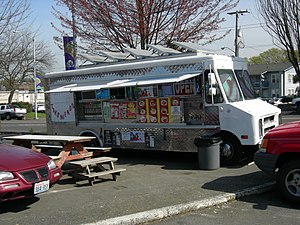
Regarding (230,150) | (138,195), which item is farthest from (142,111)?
(138,195)

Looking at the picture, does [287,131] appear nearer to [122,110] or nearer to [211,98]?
[211,98]

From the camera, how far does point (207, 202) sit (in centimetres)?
641

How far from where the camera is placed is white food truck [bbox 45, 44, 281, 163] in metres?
9.53

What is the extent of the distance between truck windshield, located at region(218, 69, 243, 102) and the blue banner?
21.3 ft

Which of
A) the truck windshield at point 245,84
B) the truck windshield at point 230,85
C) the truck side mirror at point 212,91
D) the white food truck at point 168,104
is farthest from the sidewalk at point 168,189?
the truck windshield at point 245,84

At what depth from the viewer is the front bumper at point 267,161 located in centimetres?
668

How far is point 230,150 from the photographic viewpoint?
9586mm

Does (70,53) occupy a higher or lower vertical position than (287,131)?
higher

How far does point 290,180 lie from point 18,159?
4447 mm

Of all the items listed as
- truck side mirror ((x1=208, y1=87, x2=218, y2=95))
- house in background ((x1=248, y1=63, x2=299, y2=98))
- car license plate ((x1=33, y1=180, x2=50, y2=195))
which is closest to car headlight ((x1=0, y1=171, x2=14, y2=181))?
car license plate ((x1=33, y1=180, x2=50, y2=195))

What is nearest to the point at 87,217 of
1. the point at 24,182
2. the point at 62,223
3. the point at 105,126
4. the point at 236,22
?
the point at 62,223

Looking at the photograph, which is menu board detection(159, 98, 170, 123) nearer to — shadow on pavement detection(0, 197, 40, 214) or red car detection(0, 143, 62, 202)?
red car detection(0, 143, 62, 202)

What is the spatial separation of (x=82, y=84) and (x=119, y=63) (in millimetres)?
1457

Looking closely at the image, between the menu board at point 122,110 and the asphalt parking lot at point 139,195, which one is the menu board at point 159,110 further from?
the asphalt parking lot at point 139,195
